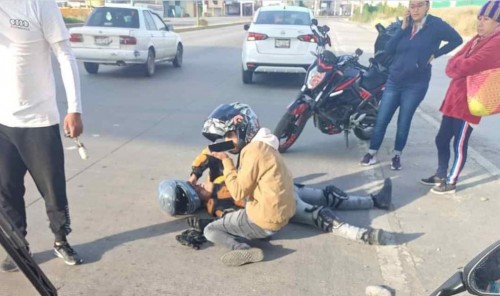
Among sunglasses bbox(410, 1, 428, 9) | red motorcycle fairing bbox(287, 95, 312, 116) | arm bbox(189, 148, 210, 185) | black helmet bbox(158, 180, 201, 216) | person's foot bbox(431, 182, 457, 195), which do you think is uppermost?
sunglasses bbox(410, 1, 428, 9)

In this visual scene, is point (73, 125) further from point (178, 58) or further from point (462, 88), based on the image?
point (178, 58)

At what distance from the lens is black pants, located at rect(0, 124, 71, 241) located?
3.39 meters

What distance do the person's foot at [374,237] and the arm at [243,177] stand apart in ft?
3.30

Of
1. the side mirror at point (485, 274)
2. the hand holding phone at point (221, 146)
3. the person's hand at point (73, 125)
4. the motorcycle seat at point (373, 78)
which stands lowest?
the hand holding phone at point (221, 146)

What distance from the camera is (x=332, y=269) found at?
12.2ft

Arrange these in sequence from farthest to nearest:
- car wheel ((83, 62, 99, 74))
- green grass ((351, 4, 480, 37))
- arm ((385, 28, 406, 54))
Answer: green grass ((351, 4, 480, 37)) < car wheel ((83, 62, 99, 74)) < arm ((385, 28, 406, 54))

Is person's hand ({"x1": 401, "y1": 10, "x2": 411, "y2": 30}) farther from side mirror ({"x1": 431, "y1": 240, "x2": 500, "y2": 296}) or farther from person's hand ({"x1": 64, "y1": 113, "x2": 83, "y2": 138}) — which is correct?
side mirror ({"x1": 431, "y1": 240, "x2": 500, "y2": 296})

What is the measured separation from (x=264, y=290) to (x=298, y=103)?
3.35 meters

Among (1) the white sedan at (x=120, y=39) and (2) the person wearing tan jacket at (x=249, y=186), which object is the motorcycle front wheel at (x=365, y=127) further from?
(1) the white sedan at (x=120, y=39)

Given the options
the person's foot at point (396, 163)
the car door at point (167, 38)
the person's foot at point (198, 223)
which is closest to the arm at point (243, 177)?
the person's foot at point (198, 223)

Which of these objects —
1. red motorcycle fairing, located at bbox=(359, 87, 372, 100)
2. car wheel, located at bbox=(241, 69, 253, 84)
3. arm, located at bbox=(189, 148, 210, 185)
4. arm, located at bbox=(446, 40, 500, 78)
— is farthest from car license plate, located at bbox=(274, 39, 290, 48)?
arm, located at bbox=(189, 148, 210, 185)

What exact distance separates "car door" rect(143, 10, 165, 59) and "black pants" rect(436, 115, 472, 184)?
954 cm

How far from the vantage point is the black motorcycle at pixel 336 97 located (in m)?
6.36

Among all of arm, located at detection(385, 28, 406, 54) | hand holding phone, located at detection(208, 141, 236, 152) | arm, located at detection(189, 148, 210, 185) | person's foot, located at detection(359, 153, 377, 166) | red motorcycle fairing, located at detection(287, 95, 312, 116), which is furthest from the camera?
red motorcycle fairing, located at detection(287, 95, 312, 116)
